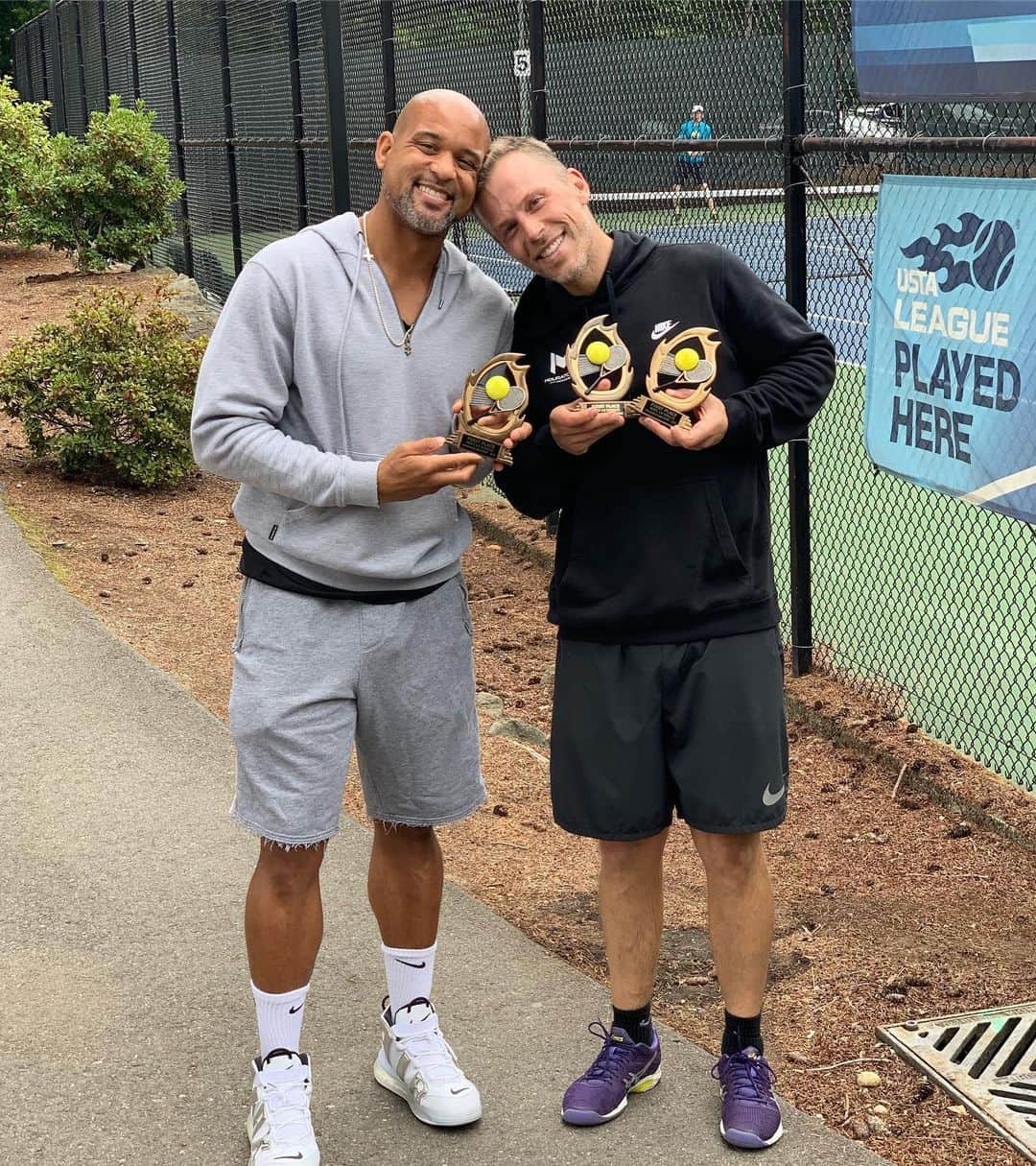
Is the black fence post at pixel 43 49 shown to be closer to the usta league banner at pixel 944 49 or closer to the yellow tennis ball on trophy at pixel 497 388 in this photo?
the usta league banner at pixel 944 49

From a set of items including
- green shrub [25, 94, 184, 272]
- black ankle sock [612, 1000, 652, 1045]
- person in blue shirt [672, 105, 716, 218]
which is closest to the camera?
black ankle sock [612, 1000, 652, 1045]

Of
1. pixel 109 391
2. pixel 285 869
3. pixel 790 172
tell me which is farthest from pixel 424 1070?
pixel 109 391

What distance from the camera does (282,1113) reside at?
310 centimetres

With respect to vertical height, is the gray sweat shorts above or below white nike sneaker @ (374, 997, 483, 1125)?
above

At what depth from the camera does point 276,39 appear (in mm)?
11859

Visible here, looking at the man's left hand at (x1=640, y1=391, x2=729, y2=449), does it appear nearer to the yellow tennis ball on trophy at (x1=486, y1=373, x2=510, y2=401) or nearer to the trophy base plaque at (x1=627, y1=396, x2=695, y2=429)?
the trophy base plaque at (x1=627, y1=396, x2=695, y2=429)

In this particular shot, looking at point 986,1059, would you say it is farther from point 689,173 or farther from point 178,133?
point 178,133

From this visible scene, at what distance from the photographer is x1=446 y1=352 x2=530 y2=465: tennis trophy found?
2.96 metres

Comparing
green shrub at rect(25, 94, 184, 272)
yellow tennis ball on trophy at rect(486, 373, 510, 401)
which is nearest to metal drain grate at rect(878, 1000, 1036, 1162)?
yellow tennis ball on trophy at rect(486, 373, 510, 401)

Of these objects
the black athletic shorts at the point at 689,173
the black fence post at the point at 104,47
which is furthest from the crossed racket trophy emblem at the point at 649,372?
the black fence post at the point at 104,47

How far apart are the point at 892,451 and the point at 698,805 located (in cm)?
209

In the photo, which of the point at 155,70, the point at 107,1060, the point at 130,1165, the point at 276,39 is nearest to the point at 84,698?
the point at 107,1060

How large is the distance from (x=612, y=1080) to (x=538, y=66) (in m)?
5.27

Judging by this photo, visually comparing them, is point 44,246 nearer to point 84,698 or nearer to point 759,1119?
point 84,698
